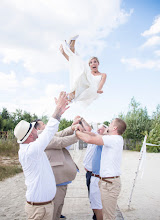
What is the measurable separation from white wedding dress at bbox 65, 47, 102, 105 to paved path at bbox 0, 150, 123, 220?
2955 mm

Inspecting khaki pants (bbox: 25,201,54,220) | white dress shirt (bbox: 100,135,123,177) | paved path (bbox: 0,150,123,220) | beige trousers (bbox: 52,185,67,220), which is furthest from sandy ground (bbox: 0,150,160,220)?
khaki pants (bbox: 25,201,54,220)

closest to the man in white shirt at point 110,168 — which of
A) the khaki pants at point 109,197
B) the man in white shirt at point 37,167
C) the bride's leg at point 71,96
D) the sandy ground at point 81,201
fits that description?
the khaki pants at point 109,197

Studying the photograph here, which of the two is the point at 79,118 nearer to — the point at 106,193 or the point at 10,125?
the point at 106,193

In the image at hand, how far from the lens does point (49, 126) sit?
2.37 meters

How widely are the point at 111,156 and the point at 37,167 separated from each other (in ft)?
3.42

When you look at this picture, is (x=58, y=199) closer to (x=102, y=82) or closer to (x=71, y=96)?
(x=71, y=96)

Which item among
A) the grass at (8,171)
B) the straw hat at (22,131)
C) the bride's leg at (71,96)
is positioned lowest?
the grass at (8,171)

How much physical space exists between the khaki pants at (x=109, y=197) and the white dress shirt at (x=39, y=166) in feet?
2.61

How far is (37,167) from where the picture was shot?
8.02 ft

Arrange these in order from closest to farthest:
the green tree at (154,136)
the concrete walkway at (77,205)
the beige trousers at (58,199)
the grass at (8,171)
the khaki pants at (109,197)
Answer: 1. the khaki pants at (109,197)
2. the beige trousers at (58,199)
3. the concrete walkway at (77,205)
4. the grass at (8,171)
5. the green tree at (154,136)

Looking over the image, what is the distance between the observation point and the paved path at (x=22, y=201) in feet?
16.3

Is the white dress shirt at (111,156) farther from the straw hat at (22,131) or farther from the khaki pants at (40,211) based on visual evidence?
the straw hat at (22,131)

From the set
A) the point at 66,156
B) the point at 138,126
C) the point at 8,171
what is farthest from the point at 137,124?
the point at 66,156

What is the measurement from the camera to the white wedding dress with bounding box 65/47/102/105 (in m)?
2.78
